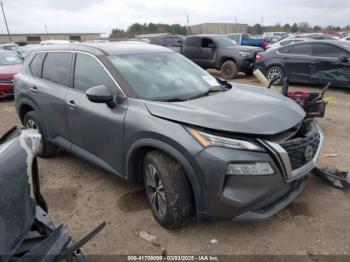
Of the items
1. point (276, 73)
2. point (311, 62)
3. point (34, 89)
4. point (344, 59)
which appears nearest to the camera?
point (34, 89)

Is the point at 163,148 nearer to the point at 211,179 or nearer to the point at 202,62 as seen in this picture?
the point at 211,179

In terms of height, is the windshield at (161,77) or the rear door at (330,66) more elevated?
the windshield at (161,77)

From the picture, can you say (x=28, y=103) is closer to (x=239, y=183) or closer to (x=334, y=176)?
(x=239, y=183)

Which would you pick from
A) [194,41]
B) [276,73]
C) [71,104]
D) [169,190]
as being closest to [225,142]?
[169,190]

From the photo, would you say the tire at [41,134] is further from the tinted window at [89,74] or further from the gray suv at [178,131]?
the tinted window at [89,74]

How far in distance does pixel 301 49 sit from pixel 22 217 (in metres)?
10.0

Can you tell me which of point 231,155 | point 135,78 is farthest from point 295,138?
point 135,78

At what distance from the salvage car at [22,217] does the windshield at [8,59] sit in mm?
10193

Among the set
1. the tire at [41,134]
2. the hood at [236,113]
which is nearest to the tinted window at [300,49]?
the hood at [236,113]

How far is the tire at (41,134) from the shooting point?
4801mm

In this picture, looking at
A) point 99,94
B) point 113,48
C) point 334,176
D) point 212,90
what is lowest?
point 334,176

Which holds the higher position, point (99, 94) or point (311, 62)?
point (99, 94)

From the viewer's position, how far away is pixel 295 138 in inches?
118

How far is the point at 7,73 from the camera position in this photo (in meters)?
10.0
